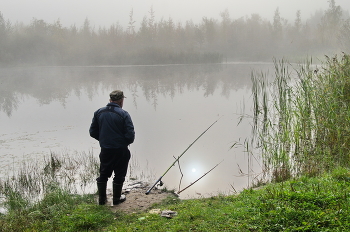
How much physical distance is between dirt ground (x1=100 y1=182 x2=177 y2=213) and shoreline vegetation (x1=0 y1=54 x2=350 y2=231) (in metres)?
0.25

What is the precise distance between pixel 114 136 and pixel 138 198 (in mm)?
1439

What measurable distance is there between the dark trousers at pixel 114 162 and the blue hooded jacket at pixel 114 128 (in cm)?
10

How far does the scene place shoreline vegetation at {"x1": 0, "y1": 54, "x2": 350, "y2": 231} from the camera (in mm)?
3434

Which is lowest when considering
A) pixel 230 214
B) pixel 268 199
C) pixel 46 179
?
pixel 46 179

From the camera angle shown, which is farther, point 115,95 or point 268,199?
point 115,95

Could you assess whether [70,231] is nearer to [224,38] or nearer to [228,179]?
[228,179]

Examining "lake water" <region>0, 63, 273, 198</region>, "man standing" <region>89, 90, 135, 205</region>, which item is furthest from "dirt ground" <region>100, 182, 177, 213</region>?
"lake water" <region>0, 63, 273, 198</region>

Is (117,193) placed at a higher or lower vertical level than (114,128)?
lower

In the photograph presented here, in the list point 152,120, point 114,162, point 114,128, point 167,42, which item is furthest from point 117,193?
point 167,42

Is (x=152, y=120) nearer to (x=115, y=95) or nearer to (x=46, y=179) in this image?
(x=46, y=179)

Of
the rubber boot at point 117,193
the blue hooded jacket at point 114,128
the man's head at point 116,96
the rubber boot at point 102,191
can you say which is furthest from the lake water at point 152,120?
the man's head at point 116,96

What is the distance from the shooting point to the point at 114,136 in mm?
5117

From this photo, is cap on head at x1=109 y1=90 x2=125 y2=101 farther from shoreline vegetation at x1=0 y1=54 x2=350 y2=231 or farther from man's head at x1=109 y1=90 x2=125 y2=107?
shoreline vegetation at x1=0 y1=54 x2=350 y2=231

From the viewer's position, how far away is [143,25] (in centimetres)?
4150
